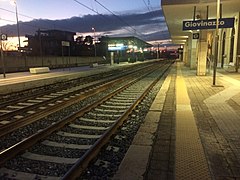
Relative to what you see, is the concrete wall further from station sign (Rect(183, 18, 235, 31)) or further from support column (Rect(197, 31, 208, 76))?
station sign (Rect(183, 18, 235, 31))

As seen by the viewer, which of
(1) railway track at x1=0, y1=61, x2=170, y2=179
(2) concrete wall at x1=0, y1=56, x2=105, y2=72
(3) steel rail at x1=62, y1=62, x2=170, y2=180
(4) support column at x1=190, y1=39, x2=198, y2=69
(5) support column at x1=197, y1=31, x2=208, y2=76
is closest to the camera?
(3) steel rail at x1=62, y1=62, x2=170, y2=180

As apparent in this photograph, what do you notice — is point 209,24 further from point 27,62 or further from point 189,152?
point 27,62

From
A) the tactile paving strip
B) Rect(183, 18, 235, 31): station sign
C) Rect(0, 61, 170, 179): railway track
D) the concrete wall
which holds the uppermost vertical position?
Rect(183, 18, 235, 31): station sign

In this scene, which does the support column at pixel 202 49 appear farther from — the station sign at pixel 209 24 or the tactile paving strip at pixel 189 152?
the tactile paving strip at pixel 189 152

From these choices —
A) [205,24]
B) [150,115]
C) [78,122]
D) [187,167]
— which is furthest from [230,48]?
[187,167]

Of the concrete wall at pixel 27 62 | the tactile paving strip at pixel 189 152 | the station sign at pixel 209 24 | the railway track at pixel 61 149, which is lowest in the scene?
the railway track at pixel 61 149

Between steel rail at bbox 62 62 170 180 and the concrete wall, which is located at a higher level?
the concrete wall

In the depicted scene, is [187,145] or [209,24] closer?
[187,145]

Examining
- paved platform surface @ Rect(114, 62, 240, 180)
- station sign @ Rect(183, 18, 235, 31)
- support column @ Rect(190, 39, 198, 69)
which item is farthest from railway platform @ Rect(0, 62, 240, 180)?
support column @ Rect(190, 39, 198, 69)

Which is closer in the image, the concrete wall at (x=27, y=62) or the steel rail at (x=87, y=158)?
the steel rail at (x=87, y=158)

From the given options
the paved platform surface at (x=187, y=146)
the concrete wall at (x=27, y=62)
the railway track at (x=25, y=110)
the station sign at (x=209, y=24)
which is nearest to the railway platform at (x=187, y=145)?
the paved platform surface at (x=187, y=146)

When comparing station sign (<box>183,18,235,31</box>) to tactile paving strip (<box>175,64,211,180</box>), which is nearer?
tactile paving strip (<box>175,64,211,180</box>)

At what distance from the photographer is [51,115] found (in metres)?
8.13

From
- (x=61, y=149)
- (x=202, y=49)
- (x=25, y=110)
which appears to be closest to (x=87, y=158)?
(x=61, y=149)
